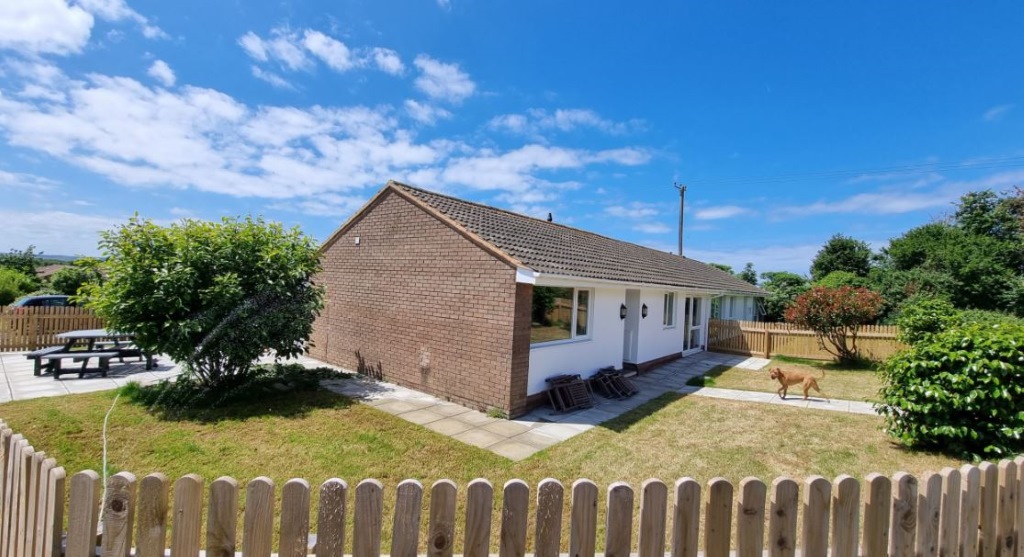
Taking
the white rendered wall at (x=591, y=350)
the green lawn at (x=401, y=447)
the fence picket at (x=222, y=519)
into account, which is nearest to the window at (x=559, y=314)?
the white rendered wall at (x=591, y=350)

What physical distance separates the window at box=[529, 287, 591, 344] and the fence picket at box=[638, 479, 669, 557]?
691 cm

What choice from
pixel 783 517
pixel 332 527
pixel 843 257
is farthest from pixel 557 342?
pixel 843 257

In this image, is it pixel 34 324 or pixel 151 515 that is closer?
pixel 151 515

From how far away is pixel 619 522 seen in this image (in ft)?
7.05

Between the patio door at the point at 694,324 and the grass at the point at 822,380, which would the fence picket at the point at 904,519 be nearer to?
the grass at the point at 822,380

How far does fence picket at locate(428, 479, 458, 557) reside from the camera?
201 centimetres

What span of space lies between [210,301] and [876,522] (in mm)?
10156

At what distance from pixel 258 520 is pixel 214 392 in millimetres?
8836

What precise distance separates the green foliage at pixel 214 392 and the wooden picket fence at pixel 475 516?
255 inches

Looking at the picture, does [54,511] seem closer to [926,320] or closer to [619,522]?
[619,522]

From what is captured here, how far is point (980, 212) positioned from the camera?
3103 cm

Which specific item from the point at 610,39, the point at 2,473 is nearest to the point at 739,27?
the point at 610,39

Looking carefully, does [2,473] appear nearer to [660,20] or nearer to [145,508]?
[145,508]

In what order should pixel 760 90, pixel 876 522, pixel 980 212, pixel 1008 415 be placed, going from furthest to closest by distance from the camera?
pixel 980 212, pixel 760 90, pixel 1008 415, pixel 876 522
